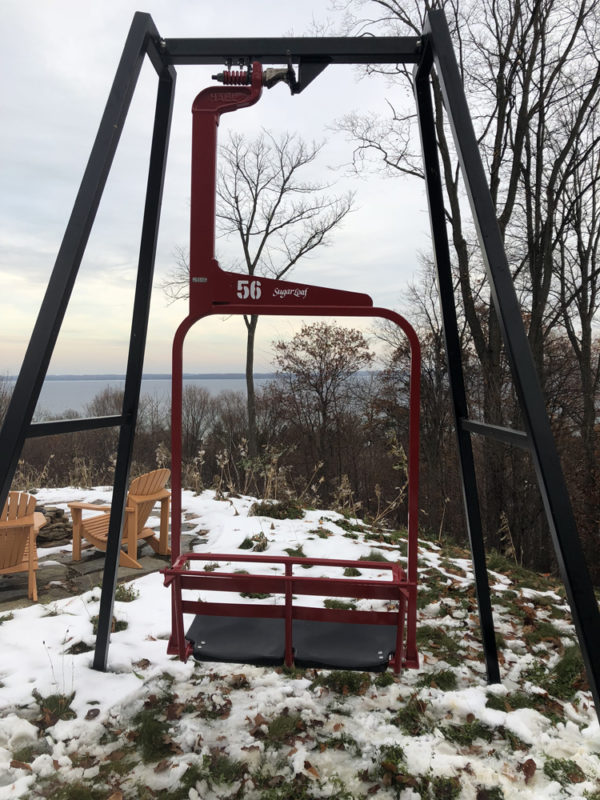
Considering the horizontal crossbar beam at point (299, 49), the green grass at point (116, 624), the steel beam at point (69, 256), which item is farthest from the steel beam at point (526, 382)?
the green grass at point (116, 624)

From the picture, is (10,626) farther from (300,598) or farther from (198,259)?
(198,259)

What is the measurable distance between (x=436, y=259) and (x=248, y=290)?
3.70 feet

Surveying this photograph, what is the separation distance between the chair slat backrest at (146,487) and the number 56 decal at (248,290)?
308cm

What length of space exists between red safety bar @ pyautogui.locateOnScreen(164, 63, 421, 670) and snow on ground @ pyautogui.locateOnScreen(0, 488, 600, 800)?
16.4 inches

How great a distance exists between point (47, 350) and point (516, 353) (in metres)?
1.59

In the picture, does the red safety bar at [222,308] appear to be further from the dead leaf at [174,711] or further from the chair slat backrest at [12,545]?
the chair slat backrest at [12,545]

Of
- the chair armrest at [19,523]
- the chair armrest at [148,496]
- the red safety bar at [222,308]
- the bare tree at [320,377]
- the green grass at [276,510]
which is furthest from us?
the bare tree at [320,377]

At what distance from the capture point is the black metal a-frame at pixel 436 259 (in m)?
1.54

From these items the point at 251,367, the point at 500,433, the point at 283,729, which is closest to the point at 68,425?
the point at 283,729

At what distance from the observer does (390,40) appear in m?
2.57

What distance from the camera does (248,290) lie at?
2295 mm

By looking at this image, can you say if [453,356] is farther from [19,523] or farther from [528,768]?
[19,523]

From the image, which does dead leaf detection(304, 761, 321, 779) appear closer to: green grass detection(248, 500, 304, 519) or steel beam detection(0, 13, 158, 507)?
steel beam detection(0, 13, 158, 507)

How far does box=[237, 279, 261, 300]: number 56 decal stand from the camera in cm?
229
